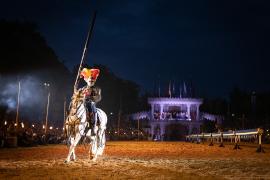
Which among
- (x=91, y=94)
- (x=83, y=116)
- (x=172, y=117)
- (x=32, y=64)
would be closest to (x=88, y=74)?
(x=91, y=94)

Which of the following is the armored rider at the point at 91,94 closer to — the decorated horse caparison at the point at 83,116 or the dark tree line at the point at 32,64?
the decorated horse caparison at the point at 83,116

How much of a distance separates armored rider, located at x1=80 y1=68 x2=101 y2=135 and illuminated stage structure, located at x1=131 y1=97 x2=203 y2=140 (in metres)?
81.5

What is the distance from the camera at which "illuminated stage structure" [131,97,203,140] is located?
101 m

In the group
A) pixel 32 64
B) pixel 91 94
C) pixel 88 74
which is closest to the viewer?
pixel 91 94

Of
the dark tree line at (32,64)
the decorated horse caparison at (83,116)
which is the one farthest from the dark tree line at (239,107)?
the decorated horse caparison at (83,116)

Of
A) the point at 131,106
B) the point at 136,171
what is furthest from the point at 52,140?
the point at 131,106

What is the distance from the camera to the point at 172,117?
103 meters

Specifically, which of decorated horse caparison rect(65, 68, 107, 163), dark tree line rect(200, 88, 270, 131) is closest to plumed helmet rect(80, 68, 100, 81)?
decorated horse caparison rect(65, 68, 107, 163)

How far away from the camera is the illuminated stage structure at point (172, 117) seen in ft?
333

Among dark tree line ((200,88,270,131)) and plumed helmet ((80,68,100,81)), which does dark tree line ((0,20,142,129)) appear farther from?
plumed helmet ((80,68,100,81))

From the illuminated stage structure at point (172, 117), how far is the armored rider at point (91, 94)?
3207 inches

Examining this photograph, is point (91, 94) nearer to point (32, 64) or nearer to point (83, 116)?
point (83, 116)

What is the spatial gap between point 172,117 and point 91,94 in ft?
282

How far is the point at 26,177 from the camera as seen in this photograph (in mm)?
11891
